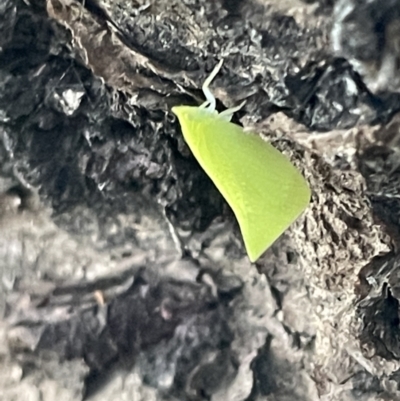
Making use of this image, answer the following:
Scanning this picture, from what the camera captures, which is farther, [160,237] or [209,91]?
[160,237]

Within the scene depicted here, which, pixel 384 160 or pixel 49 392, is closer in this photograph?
pixel 384 160

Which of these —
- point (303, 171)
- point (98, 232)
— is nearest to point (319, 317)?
point (303, 171)

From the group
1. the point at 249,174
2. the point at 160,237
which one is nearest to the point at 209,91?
the point at 249,174

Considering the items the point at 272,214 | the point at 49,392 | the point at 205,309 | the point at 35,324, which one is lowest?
the point at 49,392

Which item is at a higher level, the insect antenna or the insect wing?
the insect antenna

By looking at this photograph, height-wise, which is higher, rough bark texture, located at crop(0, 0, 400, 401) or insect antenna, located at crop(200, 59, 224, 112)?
insect antenna, located at crop(200, 59, 224, 112)

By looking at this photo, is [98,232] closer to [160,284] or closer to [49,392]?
[160,284]

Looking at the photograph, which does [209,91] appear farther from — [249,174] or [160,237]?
[160,237]

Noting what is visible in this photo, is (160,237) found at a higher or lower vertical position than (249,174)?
lower
